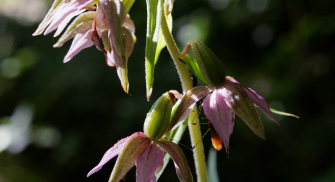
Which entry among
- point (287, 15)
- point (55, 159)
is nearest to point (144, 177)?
point (55, 159)

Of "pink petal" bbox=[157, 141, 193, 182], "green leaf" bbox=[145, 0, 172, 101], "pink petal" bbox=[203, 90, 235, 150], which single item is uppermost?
"green leaf" bbox=[145, 0, 172, 101]

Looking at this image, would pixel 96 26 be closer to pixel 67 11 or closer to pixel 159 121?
pixel 67 11

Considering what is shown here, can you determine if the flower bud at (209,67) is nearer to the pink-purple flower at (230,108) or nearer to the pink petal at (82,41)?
the pink-purple flower at (230,108)

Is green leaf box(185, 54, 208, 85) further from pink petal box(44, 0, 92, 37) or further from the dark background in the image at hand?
the dark background

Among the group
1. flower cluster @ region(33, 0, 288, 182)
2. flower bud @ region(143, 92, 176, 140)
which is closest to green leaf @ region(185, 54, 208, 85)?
flower cluster @ region(33, 0, 288, 182)

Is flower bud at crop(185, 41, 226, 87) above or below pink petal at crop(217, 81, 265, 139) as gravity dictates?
above

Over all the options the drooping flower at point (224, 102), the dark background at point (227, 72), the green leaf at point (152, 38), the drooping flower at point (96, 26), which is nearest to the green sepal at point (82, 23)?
the drooping flower at point (96, 26)

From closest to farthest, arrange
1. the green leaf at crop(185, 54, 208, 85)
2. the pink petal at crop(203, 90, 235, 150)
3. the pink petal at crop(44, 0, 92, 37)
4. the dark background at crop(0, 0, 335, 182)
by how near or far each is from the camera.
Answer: the pink petal at crop(203, 90, 235, 150) < the pink petal at crop(44, 0, 92, 37) < the green leaf at crop(185, 54, 208, 85) < the dark background at crop(0, 0, 335, 182)
